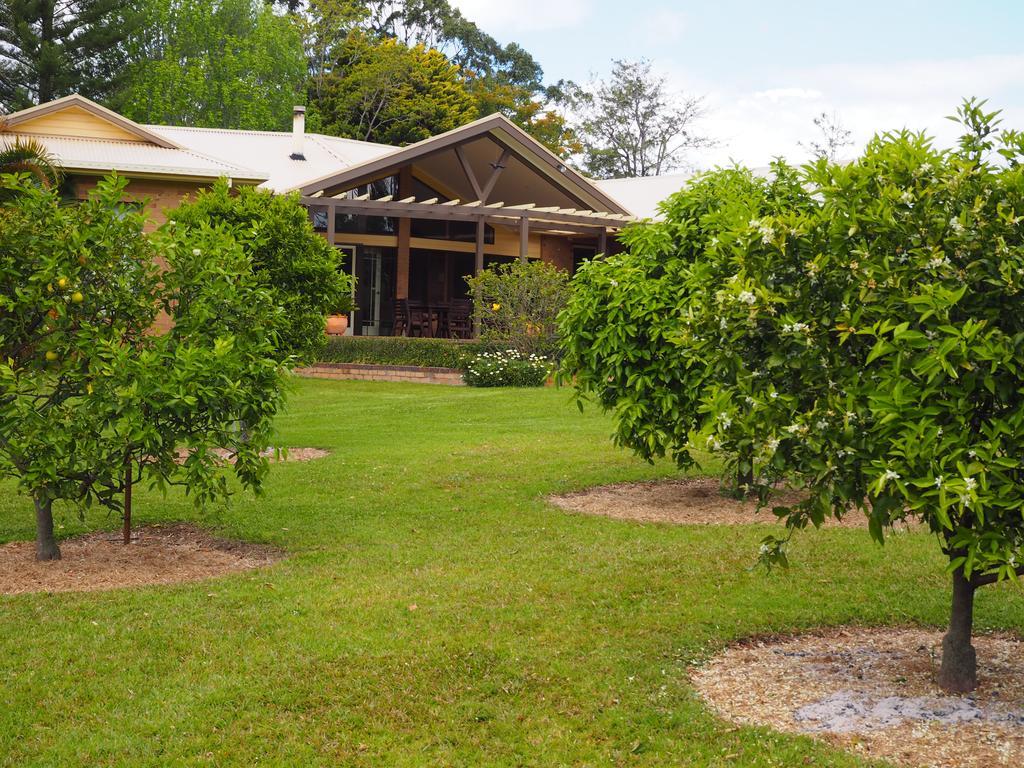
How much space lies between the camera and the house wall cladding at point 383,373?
71.1ft

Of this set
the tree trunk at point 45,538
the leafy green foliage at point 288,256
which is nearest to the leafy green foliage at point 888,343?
the tree trunk at point 45,538

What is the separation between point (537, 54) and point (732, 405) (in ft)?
167

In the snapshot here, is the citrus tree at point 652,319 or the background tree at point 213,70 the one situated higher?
the background tree at point 213,70

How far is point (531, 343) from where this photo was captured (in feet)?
69.7

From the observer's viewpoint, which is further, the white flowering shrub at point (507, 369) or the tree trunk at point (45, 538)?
the white flowering shrub at point (507, 369)

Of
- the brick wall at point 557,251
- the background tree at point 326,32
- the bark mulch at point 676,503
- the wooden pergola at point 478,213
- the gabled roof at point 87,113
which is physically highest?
the background tree at point 326,32

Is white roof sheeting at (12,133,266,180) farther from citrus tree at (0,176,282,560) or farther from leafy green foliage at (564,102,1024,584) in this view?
leafy green foliage at (564,102,1024,584)

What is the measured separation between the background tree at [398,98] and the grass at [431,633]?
34.1 meters

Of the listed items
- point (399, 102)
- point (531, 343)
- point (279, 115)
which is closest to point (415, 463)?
point (531, 343)

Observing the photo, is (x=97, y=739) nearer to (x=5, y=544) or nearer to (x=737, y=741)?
(x=737, y=741)

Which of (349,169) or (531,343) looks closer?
(531,343)

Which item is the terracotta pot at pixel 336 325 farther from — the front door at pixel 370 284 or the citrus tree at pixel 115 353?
the citrus tree at pixel 115 353

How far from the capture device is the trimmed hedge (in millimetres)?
21906

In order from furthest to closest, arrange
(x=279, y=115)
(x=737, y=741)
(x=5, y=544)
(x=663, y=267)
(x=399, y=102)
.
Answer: (x=279, y=115) → (x=399, y=102) → (x=663, y=267) → (x=5, y=544) → (x=737, y=741)
